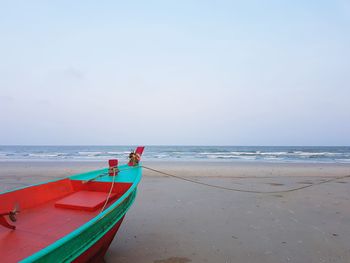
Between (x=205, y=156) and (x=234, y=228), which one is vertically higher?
(x=205, y=156)

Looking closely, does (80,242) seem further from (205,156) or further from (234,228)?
(205,156)

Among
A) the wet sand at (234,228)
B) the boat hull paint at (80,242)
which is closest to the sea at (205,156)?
the wet sand at (234,228)

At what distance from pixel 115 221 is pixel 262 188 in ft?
21.2

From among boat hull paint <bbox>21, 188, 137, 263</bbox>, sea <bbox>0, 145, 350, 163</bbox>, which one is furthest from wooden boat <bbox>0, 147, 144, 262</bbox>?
sea <bbox>0, 145, 350, 163</bbox>

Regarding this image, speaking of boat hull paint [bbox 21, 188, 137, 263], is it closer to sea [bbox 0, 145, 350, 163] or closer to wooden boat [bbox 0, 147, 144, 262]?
wooden boat [bbox 0, 147, 144, 262]

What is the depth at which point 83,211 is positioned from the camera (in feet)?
11.2

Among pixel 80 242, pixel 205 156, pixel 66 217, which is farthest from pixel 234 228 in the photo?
pixel 205 156

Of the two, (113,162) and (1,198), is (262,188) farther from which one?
(1,198)

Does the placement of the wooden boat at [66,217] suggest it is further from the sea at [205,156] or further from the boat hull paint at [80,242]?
the sea at [205,156]

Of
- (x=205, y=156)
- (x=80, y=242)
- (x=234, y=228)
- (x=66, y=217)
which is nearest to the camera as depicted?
(x=80, y=242)

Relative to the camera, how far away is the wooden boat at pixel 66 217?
6.82ft

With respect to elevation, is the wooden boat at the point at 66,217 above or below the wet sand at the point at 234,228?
above

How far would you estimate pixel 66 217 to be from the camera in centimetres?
326

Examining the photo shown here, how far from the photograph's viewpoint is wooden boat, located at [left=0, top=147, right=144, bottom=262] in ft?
6.82
